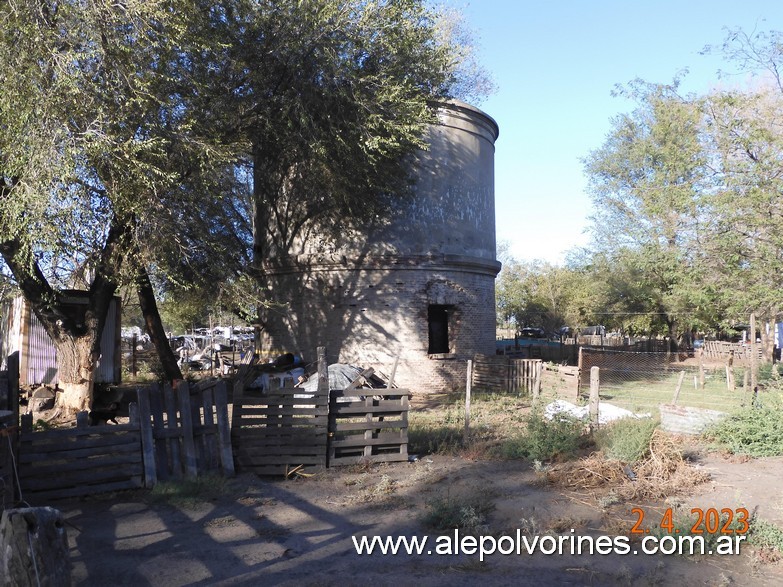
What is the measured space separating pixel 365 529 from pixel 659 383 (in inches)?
694

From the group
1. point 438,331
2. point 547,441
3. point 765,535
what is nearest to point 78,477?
point 547,441

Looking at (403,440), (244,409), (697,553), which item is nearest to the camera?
(697,553)

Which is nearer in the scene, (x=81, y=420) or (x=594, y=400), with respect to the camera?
(x=81, y=420)

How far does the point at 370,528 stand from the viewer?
649 cm

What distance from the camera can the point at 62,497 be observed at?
716cm

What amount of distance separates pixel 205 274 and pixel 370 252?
17.8 feet

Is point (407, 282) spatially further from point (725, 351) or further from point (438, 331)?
point (725, 351)

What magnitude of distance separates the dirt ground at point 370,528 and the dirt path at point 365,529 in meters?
0.02

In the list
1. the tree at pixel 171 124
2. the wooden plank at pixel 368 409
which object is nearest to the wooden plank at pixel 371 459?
the wooden plank at pixel 368 409

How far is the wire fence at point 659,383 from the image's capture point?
1419cm

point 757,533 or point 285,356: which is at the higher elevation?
point 285,356

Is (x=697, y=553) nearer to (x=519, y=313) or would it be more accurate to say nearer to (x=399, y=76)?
(x=399, y=76)

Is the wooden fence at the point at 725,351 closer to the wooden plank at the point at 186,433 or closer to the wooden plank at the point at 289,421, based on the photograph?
the wooden plank at the point at 289,421

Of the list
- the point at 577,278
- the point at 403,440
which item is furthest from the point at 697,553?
the point at 577,278
